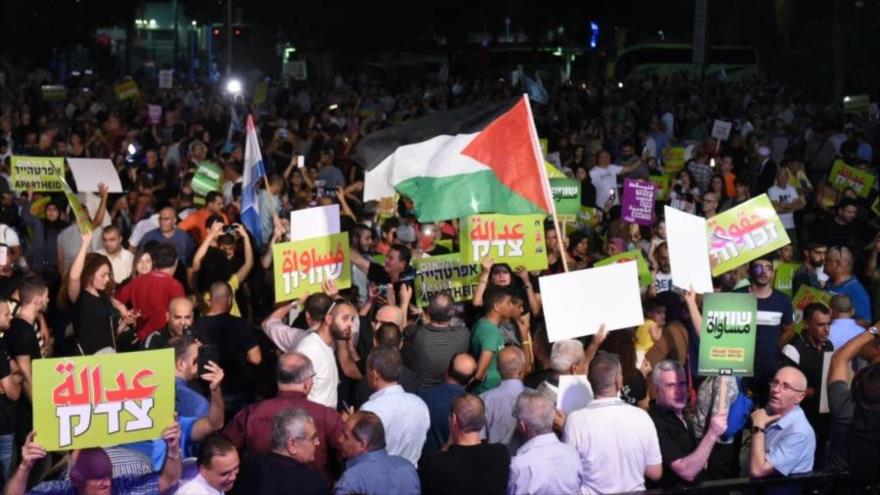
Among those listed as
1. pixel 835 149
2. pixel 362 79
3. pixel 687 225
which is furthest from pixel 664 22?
pixel 687 225

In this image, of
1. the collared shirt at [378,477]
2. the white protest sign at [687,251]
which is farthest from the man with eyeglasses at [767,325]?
the collared shirt at [378,477]

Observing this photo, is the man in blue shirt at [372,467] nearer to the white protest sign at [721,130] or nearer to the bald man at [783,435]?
the bald man at [783,435]

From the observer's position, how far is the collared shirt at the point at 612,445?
7.62 m

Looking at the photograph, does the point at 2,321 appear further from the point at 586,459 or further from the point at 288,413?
the point at 586,459

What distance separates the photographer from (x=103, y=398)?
23.7 feet

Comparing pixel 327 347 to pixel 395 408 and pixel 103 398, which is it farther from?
pixel 103 398

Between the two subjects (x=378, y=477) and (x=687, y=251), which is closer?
(x=378, y=477)

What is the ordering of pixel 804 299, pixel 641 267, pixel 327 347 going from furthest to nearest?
1. pixel 641 267
2. pixel 804 299
3. pixel 327 347

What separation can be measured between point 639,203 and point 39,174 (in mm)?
5814

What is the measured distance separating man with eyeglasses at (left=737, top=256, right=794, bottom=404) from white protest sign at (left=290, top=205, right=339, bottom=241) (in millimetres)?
3172

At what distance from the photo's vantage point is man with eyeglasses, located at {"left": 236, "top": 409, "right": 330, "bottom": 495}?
274 inches

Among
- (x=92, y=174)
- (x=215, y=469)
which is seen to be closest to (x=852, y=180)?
(x=92, y=174)

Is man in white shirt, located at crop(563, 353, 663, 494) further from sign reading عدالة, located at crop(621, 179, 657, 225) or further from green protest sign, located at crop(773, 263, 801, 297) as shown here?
sign reading عدالة, located at crop(621, 179, 657, 225)

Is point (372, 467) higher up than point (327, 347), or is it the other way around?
point (327, 347)
